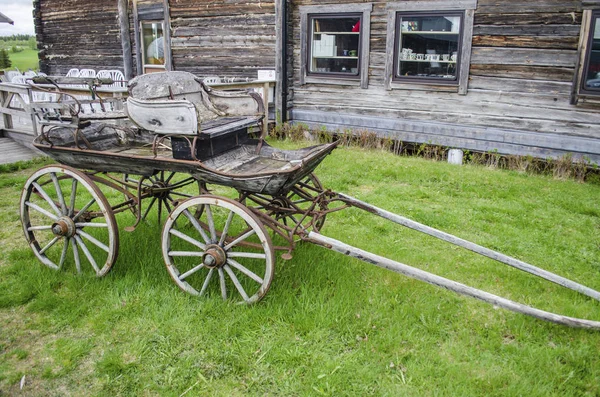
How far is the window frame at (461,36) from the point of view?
7910 millimetres

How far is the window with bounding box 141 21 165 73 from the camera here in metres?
12.1

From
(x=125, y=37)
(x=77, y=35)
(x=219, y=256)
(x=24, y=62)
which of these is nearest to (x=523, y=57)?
(x=219, y=256)

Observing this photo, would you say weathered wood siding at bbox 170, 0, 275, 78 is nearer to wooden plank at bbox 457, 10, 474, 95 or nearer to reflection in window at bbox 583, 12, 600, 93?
wooden plank at bbox 457, 10, 474, 95

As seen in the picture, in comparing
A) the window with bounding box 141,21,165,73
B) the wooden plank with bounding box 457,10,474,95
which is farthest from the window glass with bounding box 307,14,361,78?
the window with bounding box 141,21,165,73

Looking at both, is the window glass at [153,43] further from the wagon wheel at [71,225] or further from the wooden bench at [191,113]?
the wagon wheel at [71,225]

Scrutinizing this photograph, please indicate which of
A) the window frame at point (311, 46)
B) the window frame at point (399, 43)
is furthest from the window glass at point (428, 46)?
the window frame at point (311, 46)

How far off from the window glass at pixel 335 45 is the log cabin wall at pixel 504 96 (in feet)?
1.01

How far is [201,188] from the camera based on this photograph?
3.74 meters

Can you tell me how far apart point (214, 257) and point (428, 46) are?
6520mm

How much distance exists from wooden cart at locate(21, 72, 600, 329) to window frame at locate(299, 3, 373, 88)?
513cm

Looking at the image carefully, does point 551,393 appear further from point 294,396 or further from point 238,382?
point 238,382

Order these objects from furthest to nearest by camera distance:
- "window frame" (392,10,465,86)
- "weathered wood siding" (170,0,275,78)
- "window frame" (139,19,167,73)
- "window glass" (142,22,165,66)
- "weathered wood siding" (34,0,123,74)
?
"weathered wood siding" (34,0,123,74) → "window glass" (142,22,165,66) → "window frame" (139,19,167,73) → "weathered wood siding" (170,0,275,78) → "window frame" (392,10,465,86)

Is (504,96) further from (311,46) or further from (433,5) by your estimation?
(311,46)

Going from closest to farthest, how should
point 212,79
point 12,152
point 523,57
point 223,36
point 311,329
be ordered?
1. point 311,329
2. point 523,57
3. point 12,152
4. point 212,79
5. point 223,36
